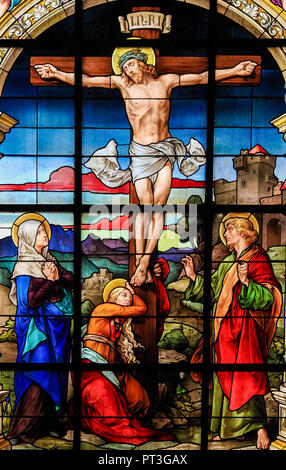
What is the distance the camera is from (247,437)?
546cm

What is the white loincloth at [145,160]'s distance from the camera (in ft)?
17.9

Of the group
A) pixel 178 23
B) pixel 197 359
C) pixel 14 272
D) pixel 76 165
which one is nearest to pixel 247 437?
pixel 197 359

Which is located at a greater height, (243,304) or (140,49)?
(140,49)

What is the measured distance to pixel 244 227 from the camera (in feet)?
17.8

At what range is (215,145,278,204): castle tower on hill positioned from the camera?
542 cm

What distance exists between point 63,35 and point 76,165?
4.29ft

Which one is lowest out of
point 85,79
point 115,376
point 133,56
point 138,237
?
point 115,376

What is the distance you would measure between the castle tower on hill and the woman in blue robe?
1.77 meters

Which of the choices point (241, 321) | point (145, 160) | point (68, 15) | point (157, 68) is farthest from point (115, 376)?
point (68, 15)

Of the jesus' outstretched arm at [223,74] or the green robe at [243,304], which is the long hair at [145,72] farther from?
the green robe at [243,304]

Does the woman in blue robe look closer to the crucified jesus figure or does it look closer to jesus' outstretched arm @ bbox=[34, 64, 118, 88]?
the crucified jesus figure

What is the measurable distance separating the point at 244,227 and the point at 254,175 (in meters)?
0.53

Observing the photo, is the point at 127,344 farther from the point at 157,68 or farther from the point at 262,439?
the point at 157,68

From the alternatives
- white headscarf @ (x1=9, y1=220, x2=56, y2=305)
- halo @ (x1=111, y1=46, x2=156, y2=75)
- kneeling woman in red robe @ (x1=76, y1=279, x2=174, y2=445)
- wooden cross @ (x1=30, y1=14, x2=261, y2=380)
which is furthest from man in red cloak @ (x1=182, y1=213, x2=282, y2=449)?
halo @ (x1=111, y1=46, x2=156, y2=75)
